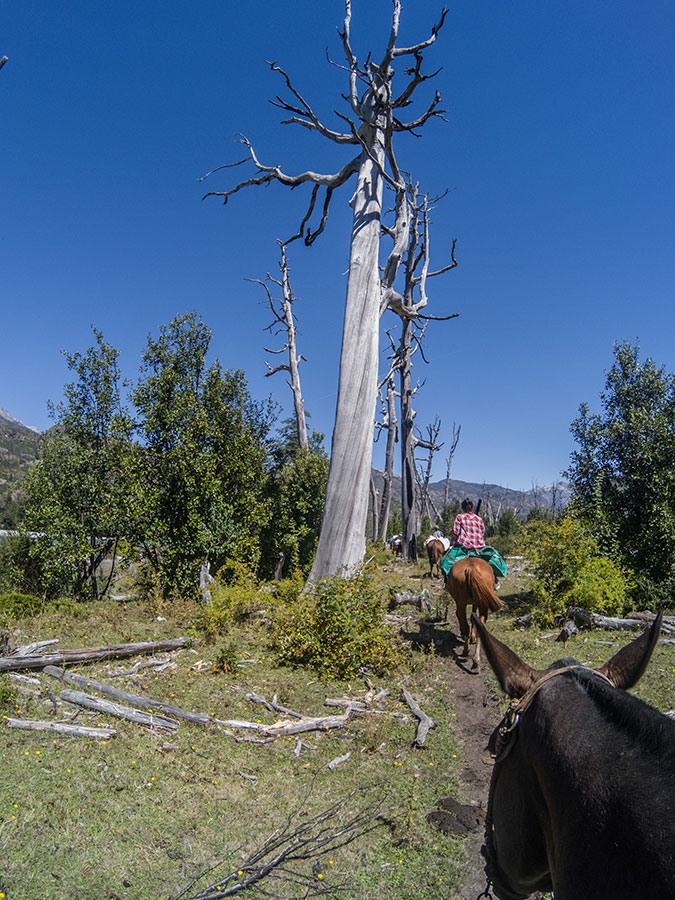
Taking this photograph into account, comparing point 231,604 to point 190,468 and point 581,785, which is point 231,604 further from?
point 581,785

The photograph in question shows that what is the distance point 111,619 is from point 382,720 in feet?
19.2

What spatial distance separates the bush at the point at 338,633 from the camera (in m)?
7.68

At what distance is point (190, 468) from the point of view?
12148 mm

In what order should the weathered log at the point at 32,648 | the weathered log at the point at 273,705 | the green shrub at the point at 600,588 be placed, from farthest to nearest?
the green shrub at the point at 600,588 < the weathered log at the point at 32,648 < the weathered log at the point at 273,705

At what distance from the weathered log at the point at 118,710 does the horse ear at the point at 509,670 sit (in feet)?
16.0

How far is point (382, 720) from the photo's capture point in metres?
6.12

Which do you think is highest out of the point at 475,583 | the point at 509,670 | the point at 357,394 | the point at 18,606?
the point at 357,394

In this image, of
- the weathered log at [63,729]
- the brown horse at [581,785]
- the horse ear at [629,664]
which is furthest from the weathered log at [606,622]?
the horse ear at [629,664]

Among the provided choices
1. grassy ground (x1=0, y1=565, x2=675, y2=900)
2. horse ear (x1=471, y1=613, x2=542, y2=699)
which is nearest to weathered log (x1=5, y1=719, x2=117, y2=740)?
grassy ground (x1=0, y1=565, x2=675, y2=900)

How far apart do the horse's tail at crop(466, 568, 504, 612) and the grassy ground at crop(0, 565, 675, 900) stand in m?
1.26

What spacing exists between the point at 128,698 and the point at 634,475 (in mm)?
12032

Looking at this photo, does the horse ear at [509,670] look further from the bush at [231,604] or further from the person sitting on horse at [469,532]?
the bush at [231,604]

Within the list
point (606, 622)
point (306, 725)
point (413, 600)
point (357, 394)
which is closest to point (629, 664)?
point (306, 725)

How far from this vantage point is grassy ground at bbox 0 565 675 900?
3566 millimetres
